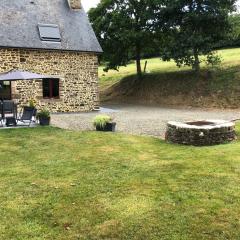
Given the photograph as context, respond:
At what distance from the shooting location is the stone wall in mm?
24547

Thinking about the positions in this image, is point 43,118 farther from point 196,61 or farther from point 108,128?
Answer: point 196,61

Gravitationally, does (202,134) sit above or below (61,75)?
below

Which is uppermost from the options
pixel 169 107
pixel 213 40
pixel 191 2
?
pixel 191 2

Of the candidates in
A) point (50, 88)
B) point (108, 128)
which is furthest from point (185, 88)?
point (108, 128)

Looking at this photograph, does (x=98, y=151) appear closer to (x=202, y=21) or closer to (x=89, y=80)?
(x=89, y=80)

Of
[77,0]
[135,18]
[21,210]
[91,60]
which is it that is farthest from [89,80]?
[21,210]

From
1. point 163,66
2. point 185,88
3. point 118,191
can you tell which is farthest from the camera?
point 163,66

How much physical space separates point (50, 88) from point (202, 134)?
1459 cm

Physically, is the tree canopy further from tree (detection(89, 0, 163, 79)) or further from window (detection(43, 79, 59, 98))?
window (detection(43, 79, 59, 98))

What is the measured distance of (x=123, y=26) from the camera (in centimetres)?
3216

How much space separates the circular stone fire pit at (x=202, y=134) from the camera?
528 inches

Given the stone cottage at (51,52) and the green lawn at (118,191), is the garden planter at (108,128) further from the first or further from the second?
the stone cottage at (51,52)

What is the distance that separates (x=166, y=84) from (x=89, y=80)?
7252mm

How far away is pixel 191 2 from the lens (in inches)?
1123
